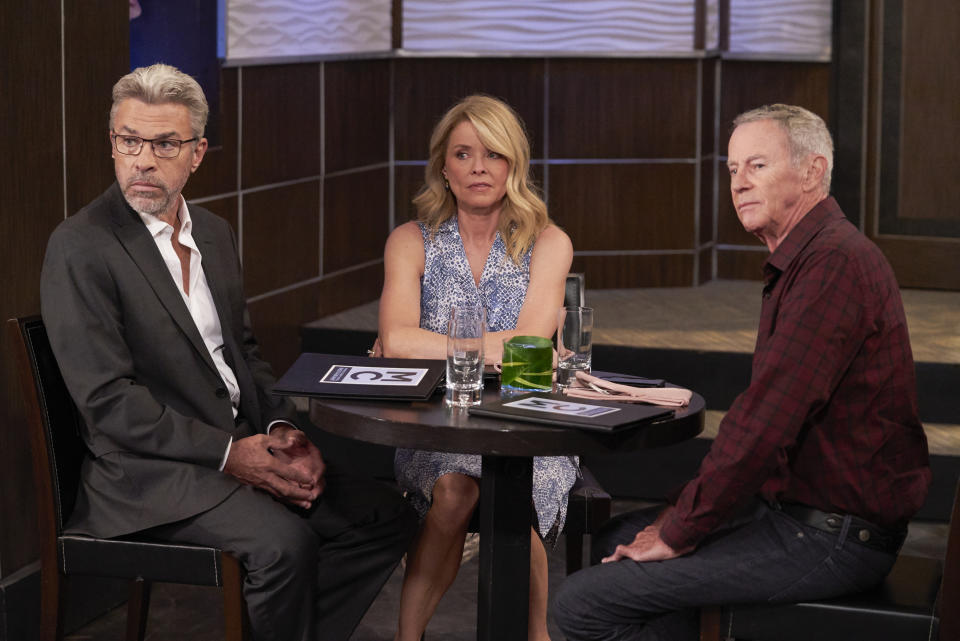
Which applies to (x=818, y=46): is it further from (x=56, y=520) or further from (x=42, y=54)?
(x=56, y=520)

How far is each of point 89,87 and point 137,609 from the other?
140cm

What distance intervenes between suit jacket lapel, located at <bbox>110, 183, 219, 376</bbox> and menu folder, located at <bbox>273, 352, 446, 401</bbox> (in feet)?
0.87

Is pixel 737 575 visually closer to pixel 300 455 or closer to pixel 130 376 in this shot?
pixel 300 455

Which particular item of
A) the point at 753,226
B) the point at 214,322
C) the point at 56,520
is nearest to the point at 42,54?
the point at 214,322

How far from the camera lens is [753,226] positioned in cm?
279

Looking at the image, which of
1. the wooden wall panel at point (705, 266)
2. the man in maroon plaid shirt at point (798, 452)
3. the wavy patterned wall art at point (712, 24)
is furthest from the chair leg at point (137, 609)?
the wavy patterned wall art at point (712, 24)

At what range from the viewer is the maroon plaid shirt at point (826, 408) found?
2.53 m

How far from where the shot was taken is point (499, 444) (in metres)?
2.53

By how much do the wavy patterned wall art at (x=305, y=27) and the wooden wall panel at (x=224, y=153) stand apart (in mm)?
115

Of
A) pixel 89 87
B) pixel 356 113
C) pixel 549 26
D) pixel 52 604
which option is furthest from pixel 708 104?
pixel 52 604

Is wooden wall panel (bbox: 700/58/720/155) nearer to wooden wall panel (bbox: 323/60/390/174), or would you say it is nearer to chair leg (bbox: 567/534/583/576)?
wooden wall panel (bbox: 323/60/390/174)

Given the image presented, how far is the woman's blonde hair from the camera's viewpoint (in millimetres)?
3572

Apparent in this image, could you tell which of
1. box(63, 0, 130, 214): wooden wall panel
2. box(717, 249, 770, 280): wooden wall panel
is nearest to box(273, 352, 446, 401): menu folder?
box(63, 0, 130, 214): wooden wall panel

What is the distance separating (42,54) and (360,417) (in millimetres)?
1503
